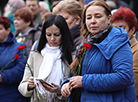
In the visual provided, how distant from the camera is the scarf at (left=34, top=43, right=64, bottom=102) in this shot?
2.62 meters

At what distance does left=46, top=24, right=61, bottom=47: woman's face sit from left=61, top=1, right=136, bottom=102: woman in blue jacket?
0.54 metres

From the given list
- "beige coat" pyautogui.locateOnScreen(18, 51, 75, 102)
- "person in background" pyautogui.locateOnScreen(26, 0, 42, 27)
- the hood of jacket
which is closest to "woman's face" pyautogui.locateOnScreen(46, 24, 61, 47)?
"beige coat" pyautogui.locateOnScreen(18, 51, 75, 102)

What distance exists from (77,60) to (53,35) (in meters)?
0.52

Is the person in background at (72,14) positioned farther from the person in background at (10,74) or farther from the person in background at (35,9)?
the person in background at (35,9)

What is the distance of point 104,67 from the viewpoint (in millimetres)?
2164

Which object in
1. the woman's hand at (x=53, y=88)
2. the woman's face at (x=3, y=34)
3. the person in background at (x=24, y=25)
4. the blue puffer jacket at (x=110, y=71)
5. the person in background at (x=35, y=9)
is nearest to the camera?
the blue puffer jacket at (x=110, y=71)

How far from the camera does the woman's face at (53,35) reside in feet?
9.07

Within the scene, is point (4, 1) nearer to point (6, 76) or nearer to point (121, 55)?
point (6, 76)

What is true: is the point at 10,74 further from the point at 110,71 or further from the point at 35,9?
the point at 35,9

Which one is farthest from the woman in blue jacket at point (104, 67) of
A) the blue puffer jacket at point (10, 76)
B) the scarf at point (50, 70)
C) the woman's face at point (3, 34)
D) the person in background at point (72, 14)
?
the woman's face at point (3, 34)

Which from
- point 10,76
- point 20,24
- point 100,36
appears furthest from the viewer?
point 20,24

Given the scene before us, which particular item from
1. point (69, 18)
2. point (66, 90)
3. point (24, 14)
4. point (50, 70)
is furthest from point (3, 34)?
point (66, 90)

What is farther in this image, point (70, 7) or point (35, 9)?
point (35, 9)

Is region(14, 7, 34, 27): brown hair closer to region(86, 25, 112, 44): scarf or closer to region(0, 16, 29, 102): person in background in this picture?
region(0, 16, 29, 102): person in background
